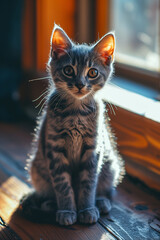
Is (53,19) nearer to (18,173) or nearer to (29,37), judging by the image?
(29,37)

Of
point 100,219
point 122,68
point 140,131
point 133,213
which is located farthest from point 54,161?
point 122,68

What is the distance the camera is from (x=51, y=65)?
1.40 metres

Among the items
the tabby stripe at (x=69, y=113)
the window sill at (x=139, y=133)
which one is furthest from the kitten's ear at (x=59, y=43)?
the window sill at (x=139, y=133)

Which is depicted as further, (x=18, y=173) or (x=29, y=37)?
(x=29, y=37)

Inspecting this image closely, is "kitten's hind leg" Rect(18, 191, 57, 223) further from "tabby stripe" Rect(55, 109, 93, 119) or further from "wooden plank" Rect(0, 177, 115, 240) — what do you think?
"tabby stripe" Rect(55, 109, 93, 119)

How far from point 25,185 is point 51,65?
1.98 feet

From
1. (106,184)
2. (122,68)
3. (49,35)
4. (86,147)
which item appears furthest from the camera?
(49,35)

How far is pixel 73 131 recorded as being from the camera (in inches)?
53.9

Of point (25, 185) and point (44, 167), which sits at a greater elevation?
point (44, 167)

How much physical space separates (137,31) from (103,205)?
3.62ft

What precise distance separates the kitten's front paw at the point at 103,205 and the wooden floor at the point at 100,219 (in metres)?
0.03

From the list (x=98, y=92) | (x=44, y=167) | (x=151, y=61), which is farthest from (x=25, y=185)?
(x=151, y=61)

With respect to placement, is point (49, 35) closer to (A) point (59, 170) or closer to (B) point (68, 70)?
(B) point (68, 70)

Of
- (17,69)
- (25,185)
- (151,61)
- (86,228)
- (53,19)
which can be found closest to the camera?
(86,228)
